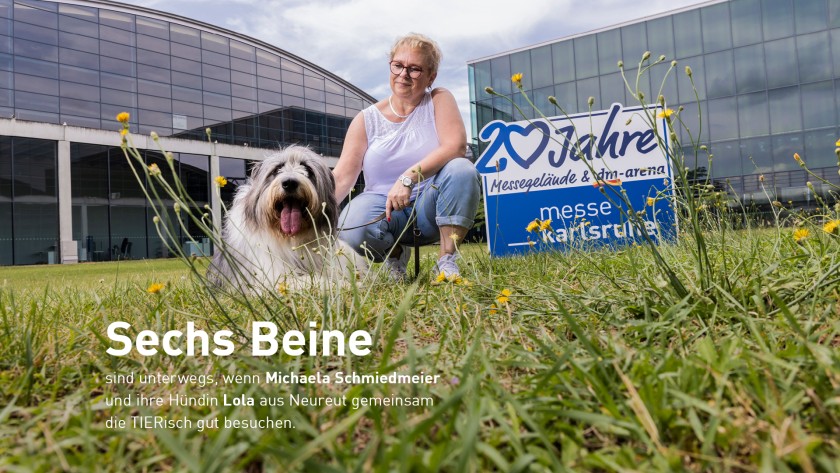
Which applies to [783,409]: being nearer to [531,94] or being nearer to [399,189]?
[399,189]

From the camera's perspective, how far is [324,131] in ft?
102

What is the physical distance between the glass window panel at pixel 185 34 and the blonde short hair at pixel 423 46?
87.4 ft

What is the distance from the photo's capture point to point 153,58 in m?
25.1

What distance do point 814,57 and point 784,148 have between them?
375 centimetres

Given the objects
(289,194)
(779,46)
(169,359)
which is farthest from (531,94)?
(169,359)

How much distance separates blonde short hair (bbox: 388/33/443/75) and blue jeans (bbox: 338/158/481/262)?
0.77m

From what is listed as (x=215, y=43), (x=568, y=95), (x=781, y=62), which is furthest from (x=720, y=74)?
(x=215, y=43)

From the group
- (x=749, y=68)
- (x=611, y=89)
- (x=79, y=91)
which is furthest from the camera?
(x=611, y=89)

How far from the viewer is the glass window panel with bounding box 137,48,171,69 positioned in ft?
81.4

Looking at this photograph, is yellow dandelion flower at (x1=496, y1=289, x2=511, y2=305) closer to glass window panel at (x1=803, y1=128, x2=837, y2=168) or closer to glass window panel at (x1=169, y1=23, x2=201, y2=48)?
glass window panel at (x1=803, y1=128, x2=837, y2=168)

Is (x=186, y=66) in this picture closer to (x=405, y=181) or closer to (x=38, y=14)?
(x=38, y=14)

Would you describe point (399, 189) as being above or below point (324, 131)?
below

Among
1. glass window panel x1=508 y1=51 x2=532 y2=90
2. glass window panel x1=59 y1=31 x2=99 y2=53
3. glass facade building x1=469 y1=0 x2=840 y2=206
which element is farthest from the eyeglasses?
glass window panel x1=59 y1=31 x2=99 y2=53

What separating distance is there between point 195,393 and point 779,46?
26.2 m
